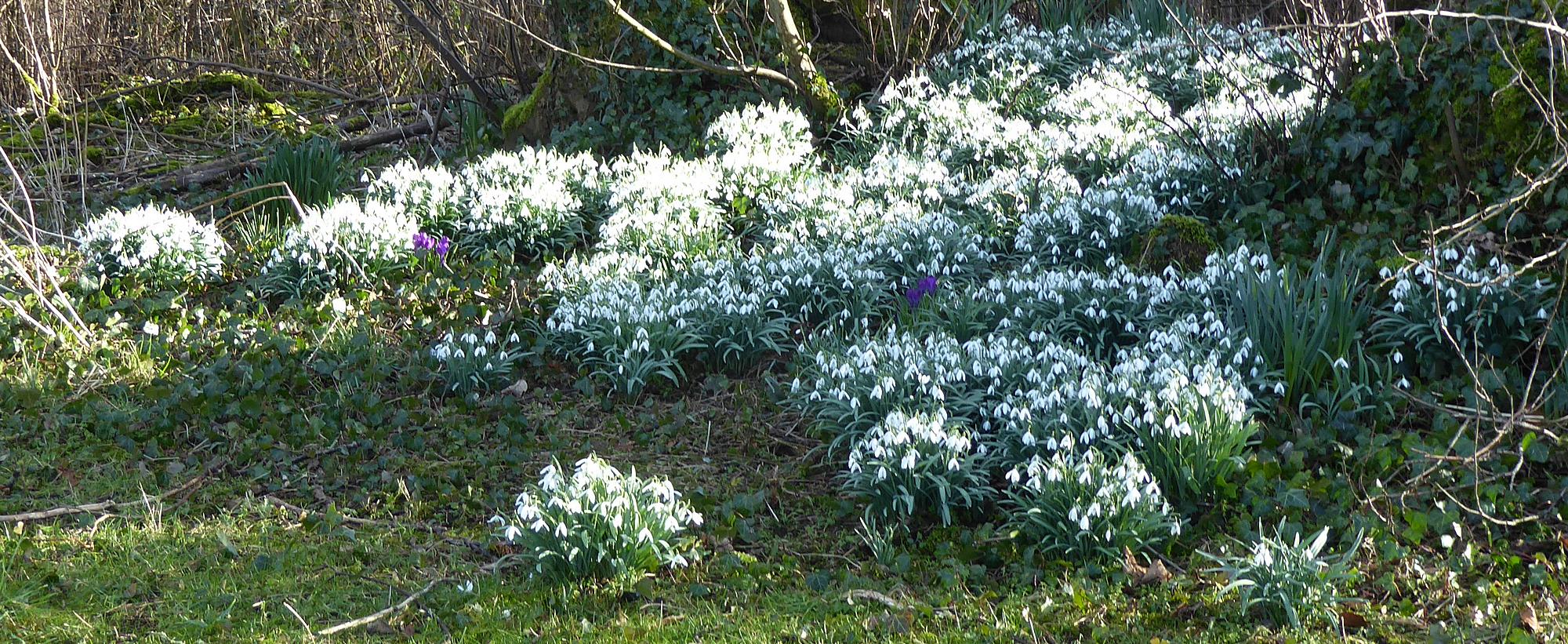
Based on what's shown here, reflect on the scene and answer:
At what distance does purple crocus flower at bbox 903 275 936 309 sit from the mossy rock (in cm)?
91

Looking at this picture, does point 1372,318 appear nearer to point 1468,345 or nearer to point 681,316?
point 1468,345

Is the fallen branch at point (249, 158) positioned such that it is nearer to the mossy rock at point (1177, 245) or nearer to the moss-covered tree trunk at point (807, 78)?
the moss-covered tree trunk at point (807, 78)

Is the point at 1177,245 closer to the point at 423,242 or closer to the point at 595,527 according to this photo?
the point at 595,527

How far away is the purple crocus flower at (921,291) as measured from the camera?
551 cm

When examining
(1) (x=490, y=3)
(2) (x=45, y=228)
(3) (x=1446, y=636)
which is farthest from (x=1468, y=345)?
(2) (x=45, y=228)

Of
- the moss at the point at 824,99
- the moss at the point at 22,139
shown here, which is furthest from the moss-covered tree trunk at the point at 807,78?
the moss at the point at 22,139

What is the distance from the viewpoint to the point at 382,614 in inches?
135

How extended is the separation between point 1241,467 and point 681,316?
96.9 inches

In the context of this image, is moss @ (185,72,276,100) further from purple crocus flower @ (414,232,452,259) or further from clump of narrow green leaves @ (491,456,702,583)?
clump of narrow green leaves @ (491,456,702,583)

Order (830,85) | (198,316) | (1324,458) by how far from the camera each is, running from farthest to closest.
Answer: (830,85), (198,316), (1324,458)

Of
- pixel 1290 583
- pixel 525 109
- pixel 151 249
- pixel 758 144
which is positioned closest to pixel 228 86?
pixel 525 109

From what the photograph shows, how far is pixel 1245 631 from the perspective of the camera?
321 cm

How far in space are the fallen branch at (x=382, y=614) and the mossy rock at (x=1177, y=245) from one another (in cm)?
332

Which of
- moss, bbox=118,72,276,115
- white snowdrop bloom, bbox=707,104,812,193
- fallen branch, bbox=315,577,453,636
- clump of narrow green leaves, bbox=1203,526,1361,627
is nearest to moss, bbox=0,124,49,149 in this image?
moss, bbox=118,72,276,115
